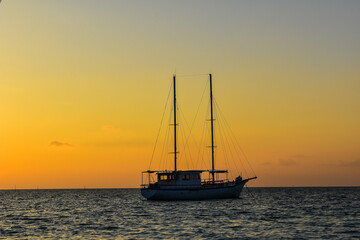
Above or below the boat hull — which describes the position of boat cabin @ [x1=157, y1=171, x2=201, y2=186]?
above

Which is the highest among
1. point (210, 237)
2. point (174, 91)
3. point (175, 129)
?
point (174, 91)

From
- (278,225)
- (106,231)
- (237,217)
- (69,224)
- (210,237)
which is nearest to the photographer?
(210,237)

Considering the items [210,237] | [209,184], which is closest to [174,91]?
[209,184]

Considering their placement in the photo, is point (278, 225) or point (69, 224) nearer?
point (278, 225)

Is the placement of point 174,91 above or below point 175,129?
above

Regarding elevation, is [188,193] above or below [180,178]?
below

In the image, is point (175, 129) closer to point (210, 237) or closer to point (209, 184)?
point (209, 184)

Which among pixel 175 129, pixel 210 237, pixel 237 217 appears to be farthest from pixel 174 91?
pixel 210 237

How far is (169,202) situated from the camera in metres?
87.3

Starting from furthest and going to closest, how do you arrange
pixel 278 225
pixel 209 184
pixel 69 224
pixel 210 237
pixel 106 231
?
pixel 209 184, pixel 69 224, pixel 278 225, pixel 106 231, pixel 210 237

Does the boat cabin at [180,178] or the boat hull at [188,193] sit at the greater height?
the boat cabin at [180,178]

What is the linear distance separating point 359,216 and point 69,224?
34331 mm

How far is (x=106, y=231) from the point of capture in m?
46.9

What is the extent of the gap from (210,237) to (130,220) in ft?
59.9
